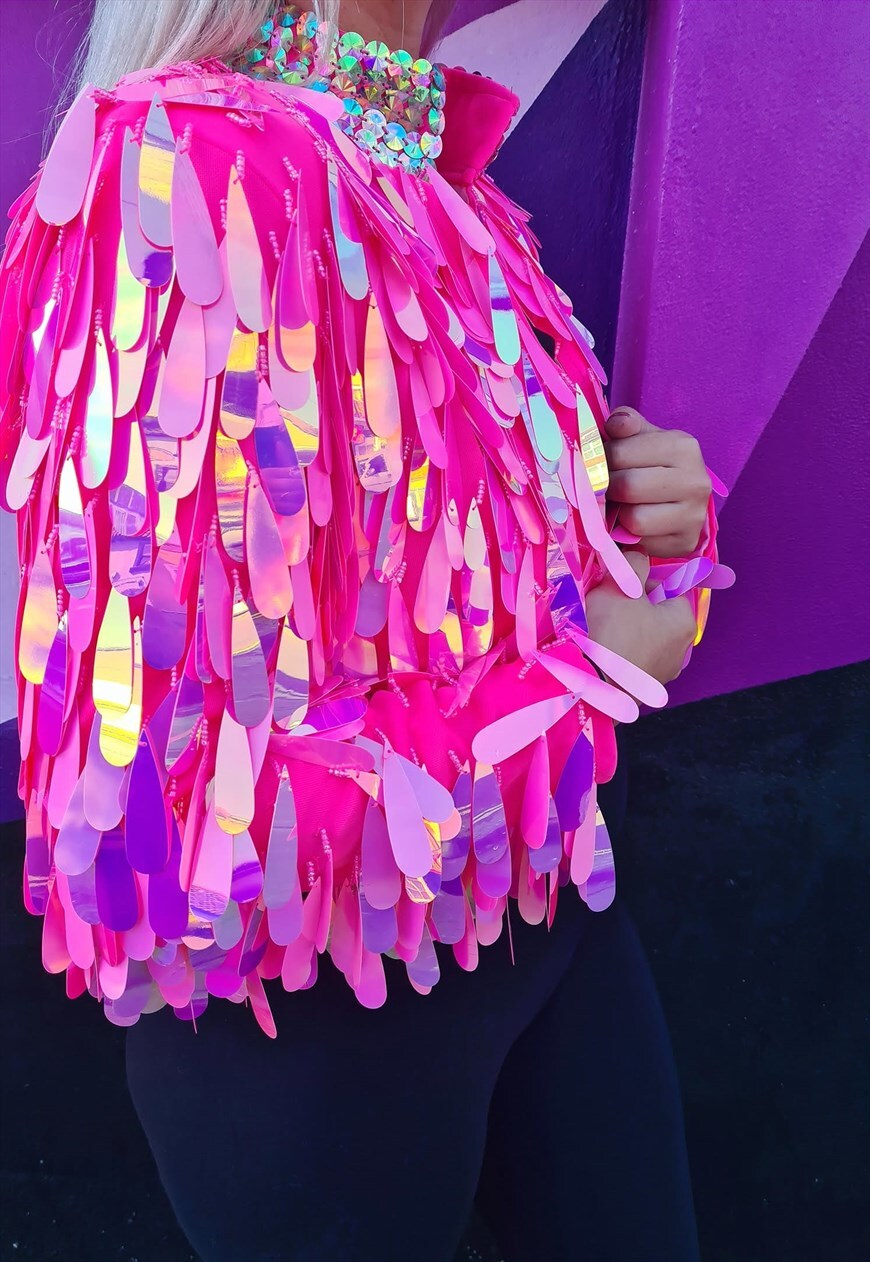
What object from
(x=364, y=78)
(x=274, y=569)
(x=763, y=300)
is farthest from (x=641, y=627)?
(x=763, y=300)

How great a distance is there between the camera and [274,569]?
53 cm

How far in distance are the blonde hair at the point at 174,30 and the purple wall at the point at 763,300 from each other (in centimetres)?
56

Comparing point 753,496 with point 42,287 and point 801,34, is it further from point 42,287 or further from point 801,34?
point 42,287

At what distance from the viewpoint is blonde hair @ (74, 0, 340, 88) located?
23.0 inches

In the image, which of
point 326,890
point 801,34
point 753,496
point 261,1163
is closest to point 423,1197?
point 261,1163

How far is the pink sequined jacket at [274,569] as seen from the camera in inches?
20.6

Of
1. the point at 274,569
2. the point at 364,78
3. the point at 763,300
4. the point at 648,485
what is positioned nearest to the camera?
the point at 274,569

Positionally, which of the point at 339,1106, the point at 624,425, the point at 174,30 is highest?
the point at 174,30

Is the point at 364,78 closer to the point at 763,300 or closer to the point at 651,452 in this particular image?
the point at 651,452

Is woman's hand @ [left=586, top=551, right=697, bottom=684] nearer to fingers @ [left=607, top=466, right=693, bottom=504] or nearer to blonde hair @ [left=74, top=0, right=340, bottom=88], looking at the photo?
fingers @ [left=607, top=466, right=693, bottom=504]

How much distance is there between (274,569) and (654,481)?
0.36m

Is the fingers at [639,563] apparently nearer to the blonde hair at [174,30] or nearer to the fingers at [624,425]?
the fingers at [624,425]

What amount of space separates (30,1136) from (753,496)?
107 cm

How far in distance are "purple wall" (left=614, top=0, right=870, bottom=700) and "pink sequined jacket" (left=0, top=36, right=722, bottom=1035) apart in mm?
469
